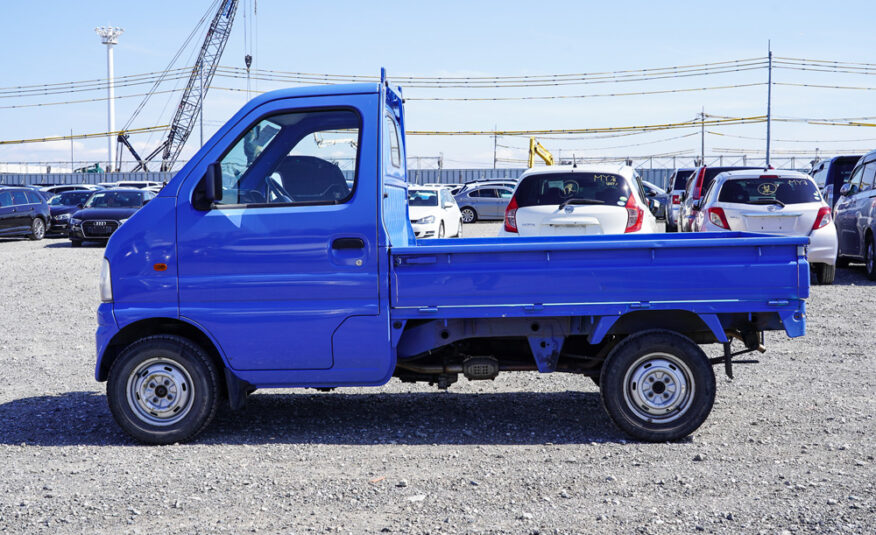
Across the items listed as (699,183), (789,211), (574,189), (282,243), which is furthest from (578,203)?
(699,183)

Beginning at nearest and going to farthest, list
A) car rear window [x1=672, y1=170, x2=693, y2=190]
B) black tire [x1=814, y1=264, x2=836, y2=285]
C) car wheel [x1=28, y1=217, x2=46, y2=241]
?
black tire [x1=814, y1=264, x2=836, y2=285], car wheel [x1=28, y1=217, x2=46, y2=241], car rear window [x1=672, y1=170, x2=693, y2=190]

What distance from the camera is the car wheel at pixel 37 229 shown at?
27984 millimetres

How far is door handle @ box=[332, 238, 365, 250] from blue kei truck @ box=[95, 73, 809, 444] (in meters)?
0.01

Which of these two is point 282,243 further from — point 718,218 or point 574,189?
point 718,218

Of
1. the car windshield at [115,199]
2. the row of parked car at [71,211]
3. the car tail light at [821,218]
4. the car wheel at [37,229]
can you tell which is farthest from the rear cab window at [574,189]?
the car wheel at [37,229]

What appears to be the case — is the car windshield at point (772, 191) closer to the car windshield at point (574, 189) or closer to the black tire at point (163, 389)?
the car windshield at point (574, 189)

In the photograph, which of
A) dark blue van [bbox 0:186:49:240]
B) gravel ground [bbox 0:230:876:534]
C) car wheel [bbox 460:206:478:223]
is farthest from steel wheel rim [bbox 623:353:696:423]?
car wheel [bbox 460:206:478:223]

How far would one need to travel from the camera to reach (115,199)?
2577cm

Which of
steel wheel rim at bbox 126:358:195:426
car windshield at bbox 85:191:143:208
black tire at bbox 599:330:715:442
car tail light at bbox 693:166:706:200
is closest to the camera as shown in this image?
black tire at bbox 599:330:715:442

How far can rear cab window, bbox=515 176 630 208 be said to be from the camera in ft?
35.9

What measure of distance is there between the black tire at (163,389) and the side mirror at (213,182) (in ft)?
3.16

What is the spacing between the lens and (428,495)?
4.83 m

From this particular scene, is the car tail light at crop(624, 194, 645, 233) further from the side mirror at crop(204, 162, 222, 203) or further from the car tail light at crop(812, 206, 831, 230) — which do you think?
the side mirror at crop(204, 162, 222, 203)

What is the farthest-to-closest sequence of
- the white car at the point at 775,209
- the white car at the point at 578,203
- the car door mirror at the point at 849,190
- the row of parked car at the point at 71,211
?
the row of parked car at the point at 71,211 → the car door mirror at the point at 849,190 → the white car at the point at 775,209 → the white car at the point at 578,203
